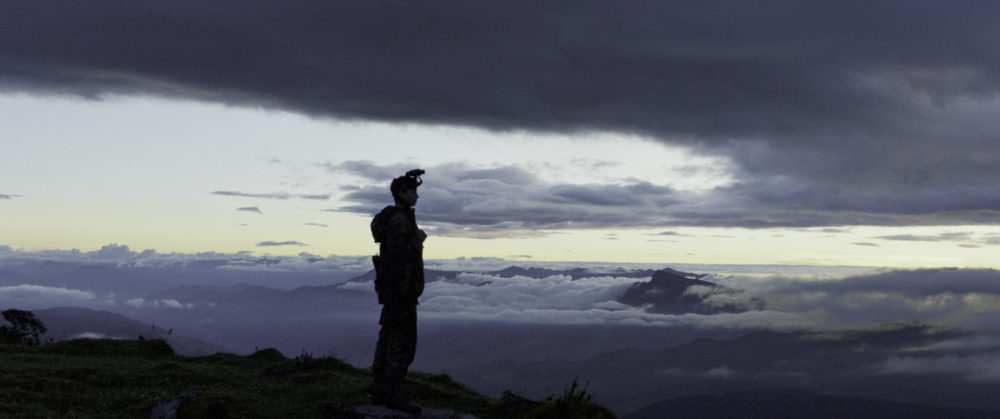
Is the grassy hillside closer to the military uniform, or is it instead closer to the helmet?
the military uniform

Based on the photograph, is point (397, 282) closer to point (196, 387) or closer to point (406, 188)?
point (406, 188)

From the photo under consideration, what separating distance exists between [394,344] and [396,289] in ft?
4.85

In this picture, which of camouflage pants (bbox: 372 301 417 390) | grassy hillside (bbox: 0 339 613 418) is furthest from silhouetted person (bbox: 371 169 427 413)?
grassy hillside (bbox: 0 339 613 418)

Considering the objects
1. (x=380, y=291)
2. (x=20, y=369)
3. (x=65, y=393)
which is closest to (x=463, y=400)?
(x=380, y=291)

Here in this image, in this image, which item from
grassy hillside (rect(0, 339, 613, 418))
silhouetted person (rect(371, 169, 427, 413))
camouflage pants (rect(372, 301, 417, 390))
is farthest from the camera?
camouflage pants (rect(372, 301, 417, 390))

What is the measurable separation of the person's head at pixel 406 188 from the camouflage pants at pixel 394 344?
2.64m

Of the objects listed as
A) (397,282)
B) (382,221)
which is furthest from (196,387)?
(382,221)

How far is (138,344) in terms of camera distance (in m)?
26.5

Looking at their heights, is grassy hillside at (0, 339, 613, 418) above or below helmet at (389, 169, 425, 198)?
below

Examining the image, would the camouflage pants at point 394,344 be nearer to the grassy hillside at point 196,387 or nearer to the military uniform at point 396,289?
the military uniform at point 396,289

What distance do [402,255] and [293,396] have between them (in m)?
6.01

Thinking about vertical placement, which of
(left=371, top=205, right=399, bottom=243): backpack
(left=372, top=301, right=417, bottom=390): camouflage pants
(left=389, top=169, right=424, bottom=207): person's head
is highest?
(left=389, top=169, right=424, bottom=207): person's head

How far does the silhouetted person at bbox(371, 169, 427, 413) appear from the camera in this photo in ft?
50.5

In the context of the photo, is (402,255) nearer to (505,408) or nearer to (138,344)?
(505,408)
